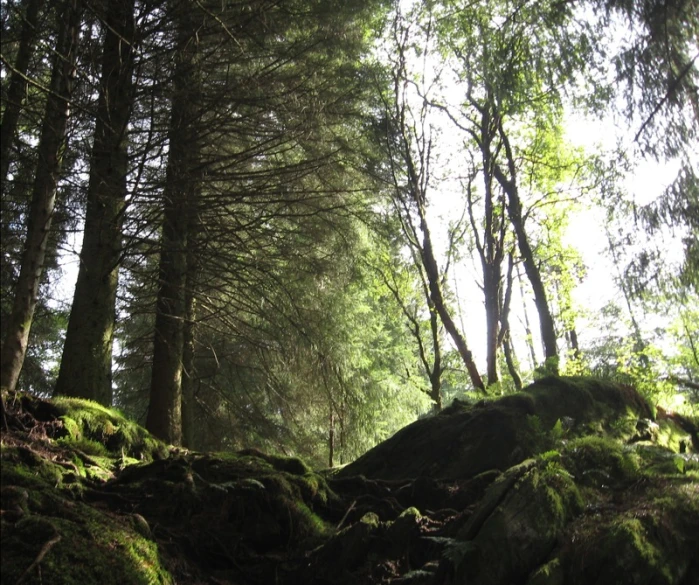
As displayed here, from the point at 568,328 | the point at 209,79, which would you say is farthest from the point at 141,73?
the point at 568,328

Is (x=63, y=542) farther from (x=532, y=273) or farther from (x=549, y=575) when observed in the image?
(x=532, y=273)

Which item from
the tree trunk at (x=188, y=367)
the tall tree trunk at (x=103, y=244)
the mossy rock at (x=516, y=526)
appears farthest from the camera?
the tree trunk at (x=188, y=367)

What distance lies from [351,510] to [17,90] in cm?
535

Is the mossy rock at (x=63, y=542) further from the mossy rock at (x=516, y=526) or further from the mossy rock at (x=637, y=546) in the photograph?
the mossy rock at (x=637, y=546)

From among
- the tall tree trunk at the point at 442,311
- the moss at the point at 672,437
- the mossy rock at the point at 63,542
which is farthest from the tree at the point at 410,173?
the mossy rock at the point at 63,542

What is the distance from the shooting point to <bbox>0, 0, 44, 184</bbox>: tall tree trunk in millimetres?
4954

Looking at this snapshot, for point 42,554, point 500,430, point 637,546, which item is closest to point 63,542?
point 42,554

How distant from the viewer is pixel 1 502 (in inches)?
123

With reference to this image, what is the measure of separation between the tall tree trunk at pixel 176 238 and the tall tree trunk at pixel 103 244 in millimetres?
667

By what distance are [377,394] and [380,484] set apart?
378 inches

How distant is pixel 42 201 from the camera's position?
16.9ft

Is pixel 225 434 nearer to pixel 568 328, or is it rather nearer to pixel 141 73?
pixel 141 73

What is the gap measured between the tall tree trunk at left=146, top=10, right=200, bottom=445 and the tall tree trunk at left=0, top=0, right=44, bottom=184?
198 cm

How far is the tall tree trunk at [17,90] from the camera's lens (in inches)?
195
